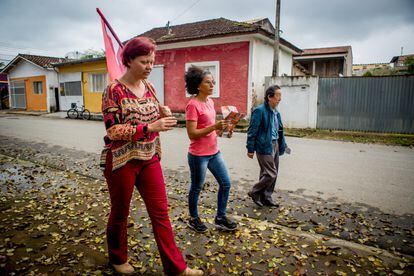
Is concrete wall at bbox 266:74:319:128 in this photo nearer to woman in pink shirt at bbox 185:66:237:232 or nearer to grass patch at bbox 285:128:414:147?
grass patch at bbox 285:128:414:147

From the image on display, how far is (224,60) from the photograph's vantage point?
15367mm

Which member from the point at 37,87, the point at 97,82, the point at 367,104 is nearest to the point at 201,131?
the point at 367,104

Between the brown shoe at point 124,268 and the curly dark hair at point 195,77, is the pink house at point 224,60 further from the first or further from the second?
the brown shoe at point 124,268

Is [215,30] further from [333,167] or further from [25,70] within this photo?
[25,70]

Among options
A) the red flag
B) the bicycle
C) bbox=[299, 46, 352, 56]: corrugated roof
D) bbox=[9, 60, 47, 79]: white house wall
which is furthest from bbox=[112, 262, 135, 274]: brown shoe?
bbox=[9, 60, 47, 79]: white house wall

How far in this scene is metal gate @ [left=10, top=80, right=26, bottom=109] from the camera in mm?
28833

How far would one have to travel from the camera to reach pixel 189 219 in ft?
12.4

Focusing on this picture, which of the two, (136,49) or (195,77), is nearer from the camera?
(136,49)

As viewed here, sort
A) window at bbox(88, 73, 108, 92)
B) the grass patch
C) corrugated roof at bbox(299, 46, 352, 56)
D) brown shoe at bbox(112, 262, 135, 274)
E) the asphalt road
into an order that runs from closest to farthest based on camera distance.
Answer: brown shoe at bbox(112, 262, 135, 274) → the asphalt road → the grass patch → window at bbox(88, 73, 108, 92) → corrugated roof at bbox(299, 46, 352, 56)

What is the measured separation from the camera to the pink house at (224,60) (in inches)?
580

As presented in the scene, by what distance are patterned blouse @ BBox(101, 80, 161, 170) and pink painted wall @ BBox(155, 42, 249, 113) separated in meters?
Answer: 13.0

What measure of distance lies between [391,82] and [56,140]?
1381 centimetres

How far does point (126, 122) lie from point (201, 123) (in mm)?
1146

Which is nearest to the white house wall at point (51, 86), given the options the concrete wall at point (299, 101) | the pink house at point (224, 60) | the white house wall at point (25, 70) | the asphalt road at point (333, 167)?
the white house wall at point (25, 70)
